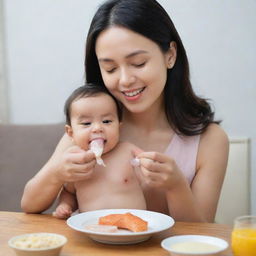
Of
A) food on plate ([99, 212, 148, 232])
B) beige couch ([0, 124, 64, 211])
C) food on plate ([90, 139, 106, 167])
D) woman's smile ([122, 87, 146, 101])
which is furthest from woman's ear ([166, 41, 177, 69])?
beige couch ([0, 124, 64, 211])

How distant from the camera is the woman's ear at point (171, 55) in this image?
1.75m

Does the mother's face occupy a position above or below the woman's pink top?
above

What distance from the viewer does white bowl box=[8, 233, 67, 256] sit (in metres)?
1.02

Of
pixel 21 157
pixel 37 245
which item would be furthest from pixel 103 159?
pixel 21 157

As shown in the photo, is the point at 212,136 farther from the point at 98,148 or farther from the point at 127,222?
the point at 127,222

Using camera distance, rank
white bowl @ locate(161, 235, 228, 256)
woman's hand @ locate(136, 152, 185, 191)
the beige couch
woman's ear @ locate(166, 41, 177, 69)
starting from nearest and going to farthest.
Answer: white bowl @ locate(161, 235, 228, 256) → woman's hand @ locate(136, 152, 185, 191) → woman's ear @ locate(166, 41, 177, 69) → the beige couch

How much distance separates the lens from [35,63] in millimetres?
3143

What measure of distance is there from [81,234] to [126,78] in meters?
0.56

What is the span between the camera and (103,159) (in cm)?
161

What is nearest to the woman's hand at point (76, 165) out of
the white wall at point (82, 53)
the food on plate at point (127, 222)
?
the food on plate at point (127, 222)

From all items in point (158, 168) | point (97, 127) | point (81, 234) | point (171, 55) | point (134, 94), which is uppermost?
point (171, 55)

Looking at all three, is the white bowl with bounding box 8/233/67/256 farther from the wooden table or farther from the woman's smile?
the woman's smile

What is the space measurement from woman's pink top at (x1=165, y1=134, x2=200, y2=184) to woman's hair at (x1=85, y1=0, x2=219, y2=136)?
0.09 ft

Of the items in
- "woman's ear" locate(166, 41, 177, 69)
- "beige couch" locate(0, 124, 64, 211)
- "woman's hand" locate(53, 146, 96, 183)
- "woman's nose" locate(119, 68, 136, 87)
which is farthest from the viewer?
"beige couch" locate(0, 124, 64, 211)
